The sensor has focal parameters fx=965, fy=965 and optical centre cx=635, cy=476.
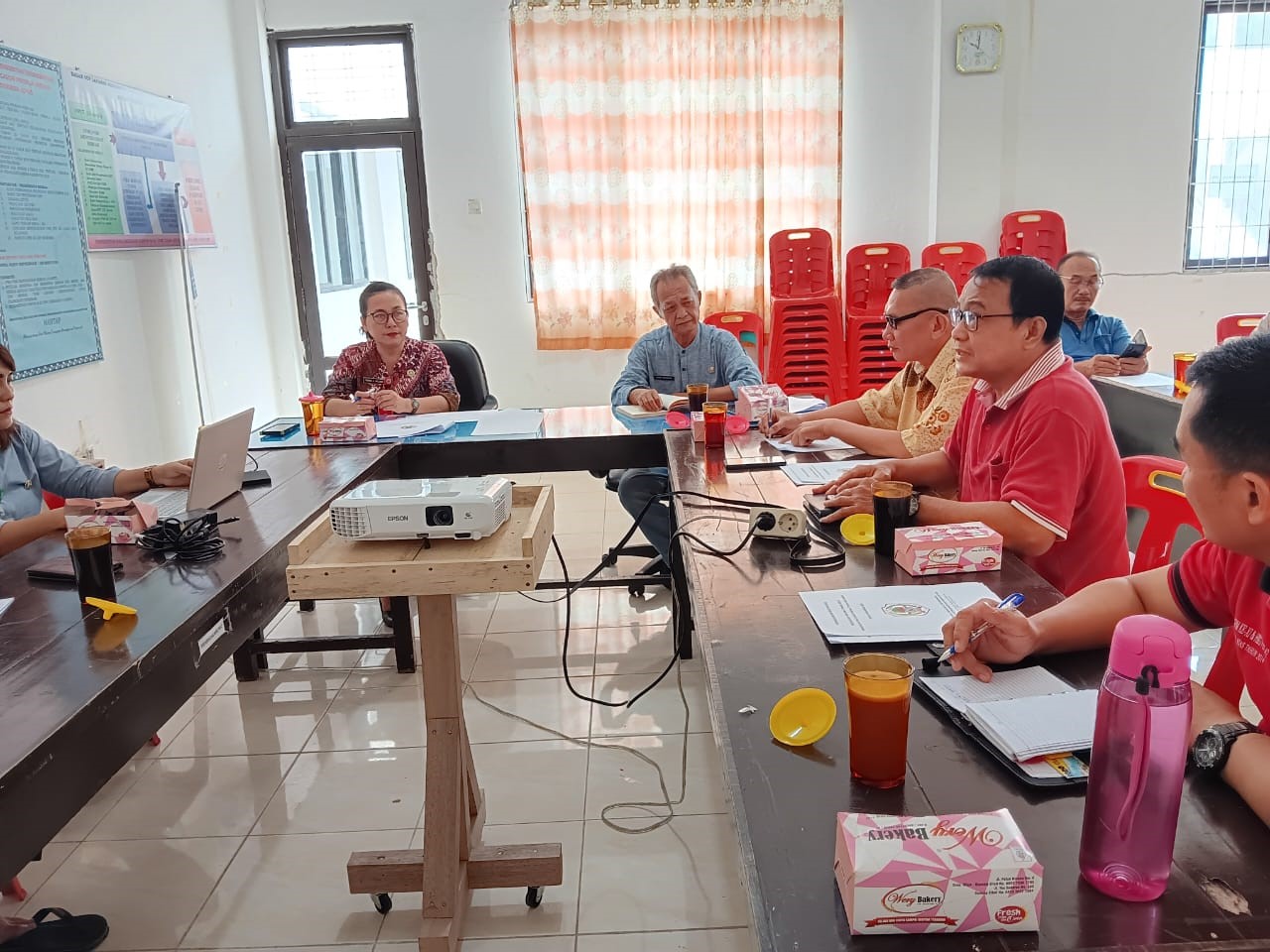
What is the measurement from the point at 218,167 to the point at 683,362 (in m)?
3.30

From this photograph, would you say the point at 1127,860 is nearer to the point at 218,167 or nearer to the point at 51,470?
the point at 51,470

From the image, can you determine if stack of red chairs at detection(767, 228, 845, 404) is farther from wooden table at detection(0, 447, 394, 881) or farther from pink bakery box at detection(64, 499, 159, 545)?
pink bakery box at detection(64, 499, 159, 545)

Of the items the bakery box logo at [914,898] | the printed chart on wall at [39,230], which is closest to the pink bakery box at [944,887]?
the bakery box logo at [914,898]

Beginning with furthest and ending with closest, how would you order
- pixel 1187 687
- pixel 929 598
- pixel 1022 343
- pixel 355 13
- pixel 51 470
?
pixel 355 13 → pixel 51 470 → pixel 1022 343 → pixel 929 598 → pixel 1187 687

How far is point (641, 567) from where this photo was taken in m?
3.93

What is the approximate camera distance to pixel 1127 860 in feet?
2.64

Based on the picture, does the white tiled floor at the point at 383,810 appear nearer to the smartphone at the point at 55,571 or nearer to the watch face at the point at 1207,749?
the smartphone at the point at 55,571

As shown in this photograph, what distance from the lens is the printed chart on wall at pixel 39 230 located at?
3.46 metres

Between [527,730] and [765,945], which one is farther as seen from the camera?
[527,730]

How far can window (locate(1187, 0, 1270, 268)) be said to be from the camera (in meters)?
5.78

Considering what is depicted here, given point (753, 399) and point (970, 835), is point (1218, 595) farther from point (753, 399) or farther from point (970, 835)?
point (753, 399)

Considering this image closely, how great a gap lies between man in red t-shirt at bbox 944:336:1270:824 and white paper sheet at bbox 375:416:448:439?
2232mm

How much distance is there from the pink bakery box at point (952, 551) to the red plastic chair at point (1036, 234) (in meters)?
4.70

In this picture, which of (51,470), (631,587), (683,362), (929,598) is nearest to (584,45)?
(683,362)
